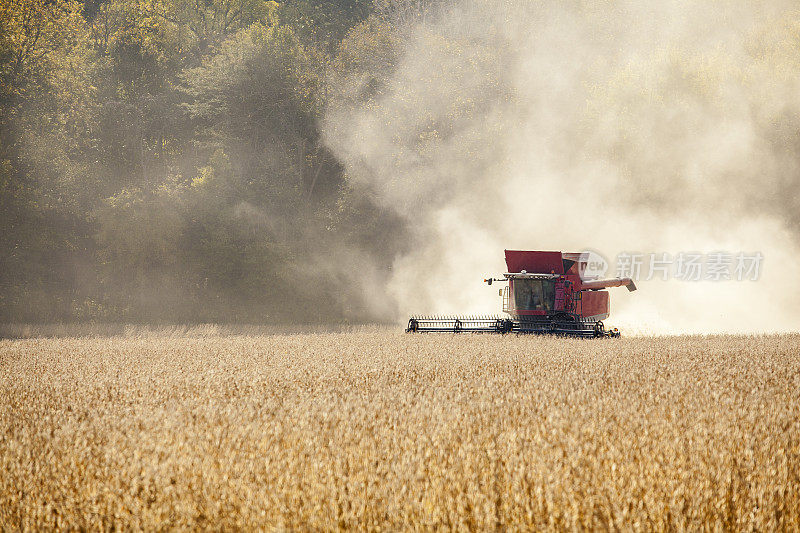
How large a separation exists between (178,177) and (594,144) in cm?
1538

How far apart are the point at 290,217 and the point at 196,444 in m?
23.9

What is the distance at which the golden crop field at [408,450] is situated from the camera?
3.68 m

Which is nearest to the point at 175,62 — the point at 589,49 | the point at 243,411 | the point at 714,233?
the point at 589,49

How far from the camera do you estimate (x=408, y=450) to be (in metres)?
4.57

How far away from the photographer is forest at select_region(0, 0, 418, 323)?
25078 mm
